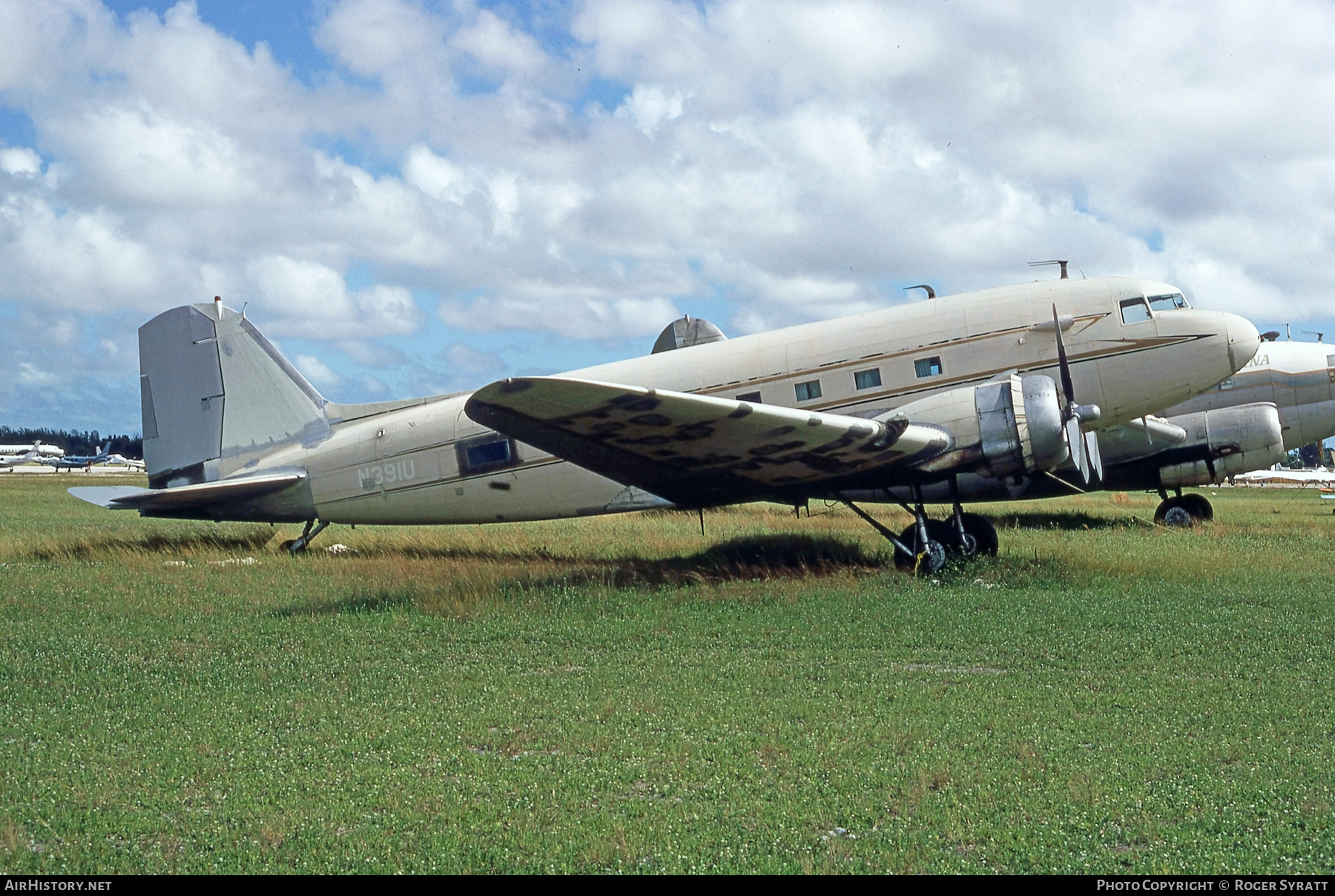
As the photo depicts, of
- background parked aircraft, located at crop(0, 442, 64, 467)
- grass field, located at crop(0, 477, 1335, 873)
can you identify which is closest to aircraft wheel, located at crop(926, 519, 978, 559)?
grass field, located at crop(0, 477, 1335, 873)

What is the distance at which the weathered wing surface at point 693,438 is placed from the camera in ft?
32.3

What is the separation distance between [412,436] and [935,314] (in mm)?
7589

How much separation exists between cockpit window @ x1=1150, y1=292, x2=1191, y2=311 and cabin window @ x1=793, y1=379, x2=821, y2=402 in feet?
14.1

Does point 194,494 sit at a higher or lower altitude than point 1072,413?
higher

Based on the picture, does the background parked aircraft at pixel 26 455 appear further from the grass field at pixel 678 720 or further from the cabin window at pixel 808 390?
the grass field at pixel 678 720

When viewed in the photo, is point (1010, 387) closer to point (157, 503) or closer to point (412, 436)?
point (412, 436)

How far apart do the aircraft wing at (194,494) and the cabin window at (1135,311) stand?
11.9m

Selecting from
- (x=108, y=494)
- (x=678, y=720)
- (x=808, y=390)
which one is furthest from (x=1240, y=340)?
(x=108, y=494)

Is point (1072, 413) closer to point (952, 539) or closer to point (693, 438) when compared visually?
point (952, 539)

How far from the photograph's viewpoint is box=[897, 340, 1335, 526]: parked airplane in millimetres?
20000

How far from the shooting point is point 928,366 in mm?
12516

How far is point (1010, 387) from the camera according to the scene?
1152 centimetres

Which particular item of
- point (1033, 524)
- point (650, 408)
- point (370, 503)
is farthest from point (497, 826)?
point (1033, 524)

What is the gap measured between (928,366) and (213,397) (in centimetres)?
1106
